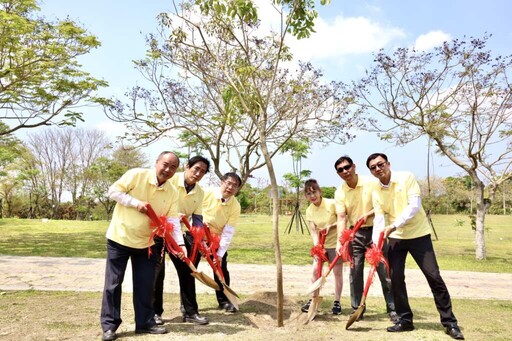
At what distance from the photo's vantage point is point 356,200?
15.7 ft

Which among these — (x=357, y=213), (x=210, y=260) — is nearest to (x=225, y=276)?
(x=210, y=260)

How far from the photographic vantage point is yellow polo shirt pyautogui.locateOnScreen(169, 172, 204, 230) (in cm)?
457

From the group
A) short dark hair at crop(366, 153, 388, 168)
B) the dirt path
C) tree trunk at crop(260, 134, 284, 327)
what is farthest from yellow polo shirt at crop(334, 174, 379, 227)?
the dirt path

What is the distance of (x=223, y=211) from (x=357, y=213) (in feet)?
5.12

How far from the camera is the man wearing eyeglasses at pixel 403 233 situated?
4035mm

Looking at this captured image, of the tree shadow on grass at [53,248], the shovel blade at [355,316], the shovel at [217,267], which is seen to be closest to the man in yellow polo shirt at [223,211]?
the shovel at [217,267]

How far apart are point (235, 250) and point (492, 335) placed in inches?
326

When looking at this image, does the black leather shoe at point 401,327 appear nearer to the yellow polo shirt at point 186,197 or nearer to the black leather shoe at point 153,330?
the black leather shoe at point 153,330

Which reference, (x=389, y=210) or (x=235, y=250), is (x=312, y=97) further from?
(x=389, y=210)

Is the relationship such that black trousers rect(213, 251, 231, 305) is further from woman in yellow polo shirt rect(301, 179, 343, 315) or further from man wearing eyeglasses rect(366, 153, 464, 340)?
man wearing eyeglasses rect(366, 153, 464, 340)

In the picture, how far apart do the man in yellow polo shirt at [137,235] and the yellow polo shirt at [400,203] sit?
2082mm

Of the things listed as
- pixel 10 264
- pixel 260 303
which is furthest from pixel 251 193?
pixel 260 303

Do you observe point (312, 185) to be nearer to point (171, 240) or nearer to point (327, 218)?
point (327, 218)

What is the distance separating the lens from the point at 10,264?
27.7ft
